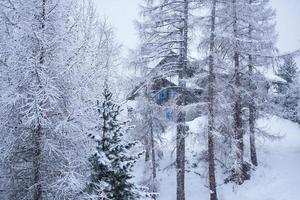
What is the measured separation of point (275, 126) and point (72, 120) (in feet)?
110

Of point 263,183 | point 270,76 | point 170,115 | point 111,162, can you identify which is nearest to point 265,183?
point 263,183

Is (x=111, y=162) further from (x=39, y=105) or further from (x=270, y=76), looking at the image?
(x=270, y=76)

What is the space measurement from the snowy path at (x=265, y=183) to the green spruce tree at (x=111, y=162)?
415 inches

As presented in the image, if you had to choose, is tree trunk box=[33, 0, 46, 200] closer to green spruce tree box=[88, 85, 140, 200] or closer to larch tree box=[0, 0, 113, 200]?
larch tree box=[0, 0, 113, 200]

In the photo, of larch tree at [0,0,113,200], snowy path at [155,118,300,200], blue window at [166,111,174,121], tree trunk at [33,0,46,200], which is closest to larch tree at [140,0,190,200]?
blue window at [166,111,174,121]

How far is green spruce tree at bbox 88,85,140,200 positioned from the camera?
9.28 meters

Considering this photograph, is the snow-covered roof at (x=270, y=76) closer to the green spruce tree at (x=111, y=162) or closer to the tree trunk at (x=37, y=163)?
the green spruce tree at (x=111, y=162)

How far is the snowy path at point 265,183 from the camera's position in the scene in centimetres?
1839

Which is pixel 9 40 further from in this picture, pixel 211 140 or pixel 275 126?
pixel 275 126

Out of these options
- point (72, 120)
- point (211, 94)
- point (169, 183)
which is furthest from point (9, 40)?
point (169, 183)

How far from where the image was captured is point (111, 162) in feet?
30.9

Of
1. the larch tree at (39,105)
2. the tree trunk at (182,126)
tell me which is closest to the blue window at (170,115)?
the tree trunk at (182,126)

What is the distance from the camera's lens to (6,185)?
31.3 feet

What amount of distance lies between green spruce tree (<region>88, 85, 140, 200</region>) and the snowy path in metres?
10.5
